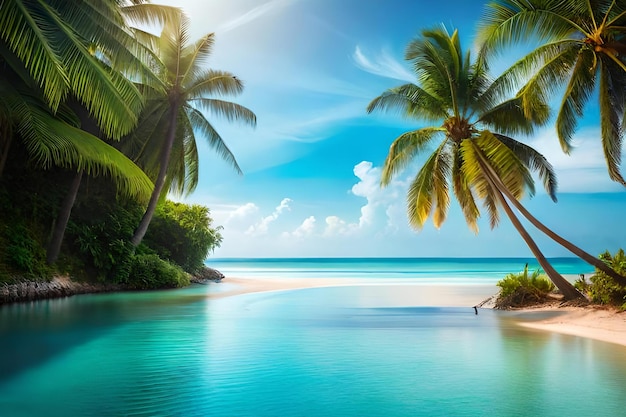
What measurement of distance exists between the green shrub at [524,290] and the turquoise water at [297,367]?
1.48 metres

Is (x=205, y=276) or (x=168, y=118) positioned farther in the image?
(x=205, y=276)

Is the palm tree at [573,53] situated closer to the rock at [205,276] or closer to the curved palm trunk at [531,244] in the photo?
the curved palm trunk at [531,244]

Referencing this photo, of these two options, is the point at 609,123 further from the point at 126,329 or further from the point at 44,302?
the point at 44,302

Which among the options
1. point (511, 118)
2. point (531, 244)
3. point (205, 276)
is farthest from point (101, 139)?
point (531, 244)

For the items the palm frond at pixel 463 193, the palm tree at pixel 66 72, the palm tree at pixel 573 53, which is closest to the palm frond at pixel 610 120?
the palm tree at pixel 573 53

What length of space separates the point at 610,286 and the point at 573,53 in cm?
525

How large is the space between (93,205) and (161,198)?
3207mm

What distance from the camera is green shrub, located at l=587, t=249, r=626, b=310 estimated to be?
11.0m

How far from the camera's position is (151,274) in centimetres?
2095

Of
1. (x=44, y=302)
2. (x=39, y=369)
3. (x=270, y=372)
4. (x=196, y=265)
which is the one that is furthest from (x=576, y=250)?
(x=196, y=265)

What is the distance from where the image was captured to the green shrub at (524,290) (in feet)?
44.7

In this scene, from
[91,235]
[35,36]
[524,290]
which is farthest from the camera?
[91,235]

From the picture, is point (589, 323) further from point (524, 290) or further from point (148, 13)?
point (148, 13)

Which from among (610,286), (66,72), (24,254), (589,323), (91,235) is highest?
(66,72)
